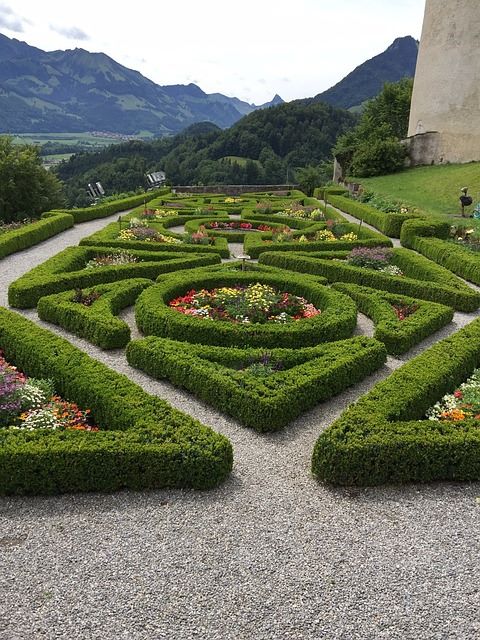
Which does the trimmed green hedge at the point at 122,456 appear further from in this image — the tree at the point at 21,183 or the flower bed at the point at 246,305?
the tree at the point at 21,183

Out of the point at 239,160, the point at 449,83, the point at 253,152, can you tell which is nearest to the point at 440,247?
the point at 449,83

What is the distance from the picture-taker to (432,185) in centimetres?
3020

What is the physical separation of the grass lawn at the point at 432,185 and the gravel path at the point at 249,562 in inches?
833

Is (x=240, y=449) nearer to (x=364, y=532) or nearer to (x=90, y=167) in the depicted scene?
(x=364, y=532)

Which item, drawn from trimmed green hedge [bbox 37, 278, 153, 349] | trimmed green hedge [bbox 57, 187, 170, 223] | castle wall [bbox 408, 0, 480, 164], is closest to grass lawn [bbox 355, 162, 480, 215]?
castle wall [bbox 408, 0, 480, 164]

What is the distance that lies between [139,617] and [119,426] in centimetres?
277

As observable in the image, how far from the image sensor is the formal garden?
5.98m

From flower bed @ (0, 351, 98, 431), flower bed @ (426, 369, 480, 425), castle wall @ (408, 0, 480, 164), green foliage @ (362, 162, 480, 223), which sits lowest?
flower bed @ (426, 369, 480, 425)

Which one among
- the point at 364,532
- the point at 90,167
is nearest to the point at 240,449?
the point at 364,532

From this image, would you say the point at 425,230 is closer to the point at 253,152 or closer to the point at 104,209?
the point at 104,209

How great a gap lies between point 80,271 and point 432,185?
80.4 feet

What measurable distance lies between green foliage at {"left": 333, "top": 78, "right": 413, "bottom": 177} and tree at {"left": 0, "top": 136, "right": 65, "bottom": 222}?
2407 cm

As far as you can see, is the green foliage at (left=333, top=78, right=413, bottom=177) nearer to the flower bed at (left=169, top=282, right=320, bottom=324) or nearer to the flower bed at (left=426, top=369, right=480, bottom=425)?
the flower bed at (left=169, top=282, right=320, bottom=324)

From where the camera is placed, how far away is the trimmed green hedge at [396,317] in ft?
32.1
